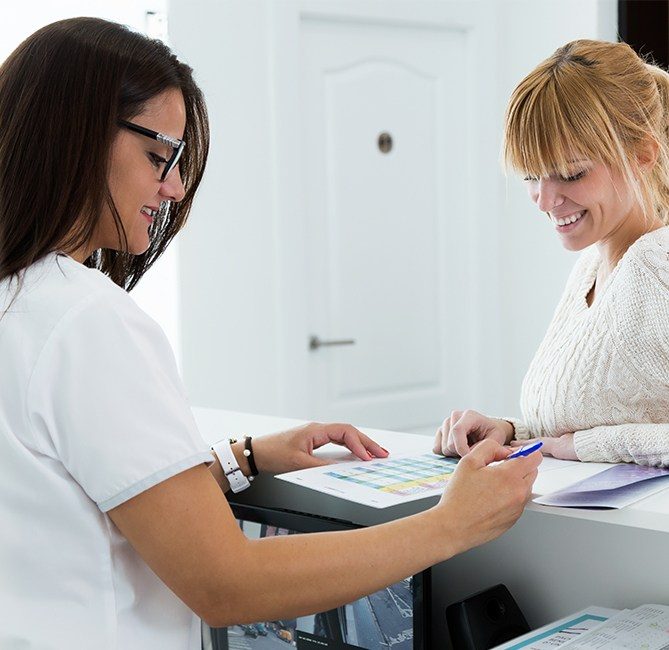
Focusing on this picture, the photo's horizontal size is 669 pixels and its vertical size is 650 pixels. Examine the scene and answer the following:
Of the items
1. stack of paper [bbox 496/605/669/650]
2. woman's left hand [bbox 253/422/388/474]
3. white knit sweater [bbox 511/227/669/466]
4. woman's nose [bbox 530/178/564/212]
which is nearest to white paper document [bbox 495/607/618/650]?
stack of paper [bbox 496/605/669/650]

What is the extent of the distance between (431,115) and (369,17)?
0.45 metres

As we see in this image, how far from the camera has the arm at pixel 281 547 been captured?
2.97 feet

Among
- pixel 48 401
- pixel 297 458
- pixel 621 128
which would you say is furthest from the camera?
pixel 621 128

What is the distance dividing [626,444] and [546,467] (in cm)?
11

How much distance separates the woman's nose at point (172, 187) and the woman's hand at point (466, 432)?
48cm

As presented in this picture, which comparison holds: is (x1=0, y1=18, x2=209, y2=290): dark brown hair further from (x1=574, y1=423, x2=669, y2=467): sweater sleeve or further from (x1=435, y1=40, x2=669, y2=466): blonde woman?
(x1=574, y1=423, x2=669, y2=467): sweater sleeve

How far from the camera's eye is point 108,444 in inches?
35.2

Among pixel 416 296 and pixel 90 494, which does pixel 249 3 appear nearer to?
pixel 416 296

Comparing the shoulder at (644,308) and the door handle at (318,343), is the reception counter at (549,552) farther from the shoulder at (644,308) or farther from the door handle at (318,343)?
the door handle at (318,343)

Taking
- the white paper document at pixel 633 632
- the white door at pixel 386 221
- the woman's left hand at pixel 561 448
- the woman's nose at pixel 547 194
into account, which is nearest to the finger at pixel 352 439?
the woman's left hand at pixel 561 448

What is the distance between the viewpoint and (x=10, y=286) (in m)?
0.97

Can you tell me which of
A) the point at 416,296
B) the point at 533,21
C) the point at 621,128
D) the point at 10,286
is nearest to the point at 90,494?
the point at 10,286

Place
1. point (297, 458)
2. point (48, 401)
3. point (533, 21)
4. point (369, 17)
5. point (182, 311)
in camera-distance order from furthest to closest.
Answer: point (533, 21) → point (369, 17) → point (182, 311) → point (297, 458) → point (48, 401)

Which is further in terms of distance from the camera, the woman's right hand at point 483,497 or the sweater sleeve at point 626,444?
the sweater sleeve at point 626,444
